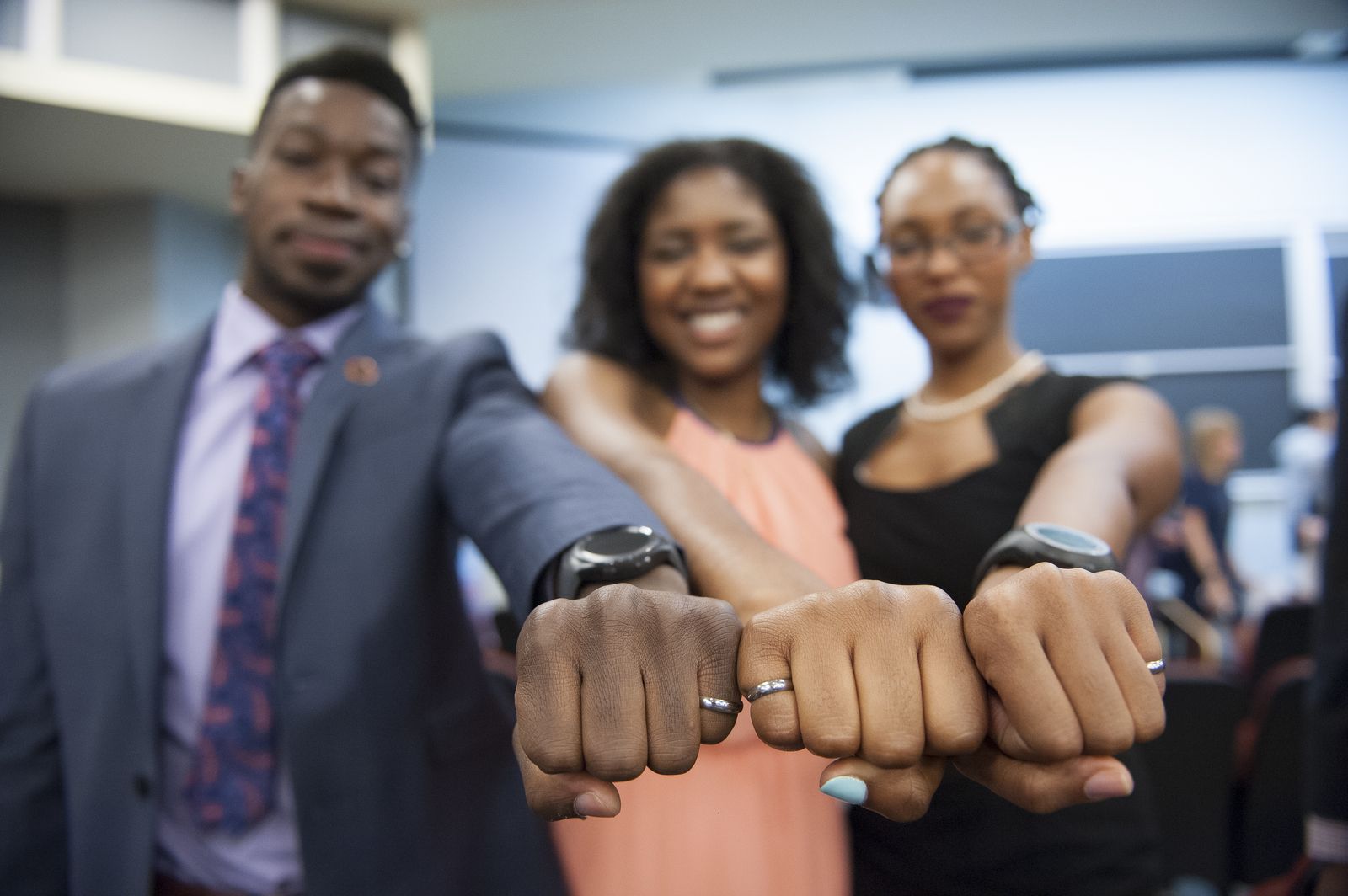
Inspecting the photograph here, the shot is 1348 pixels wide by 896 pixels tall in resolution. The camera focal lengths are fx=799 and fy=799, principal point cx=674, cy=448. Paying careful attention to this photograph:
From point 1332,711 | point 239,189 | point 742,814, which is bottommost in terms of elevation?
point 1332,711

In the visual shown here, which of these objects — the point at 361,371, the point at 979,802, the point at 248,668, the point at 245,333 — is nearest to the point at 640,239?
the point at 361,371

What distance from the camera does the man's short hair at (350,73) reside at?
3.03ft

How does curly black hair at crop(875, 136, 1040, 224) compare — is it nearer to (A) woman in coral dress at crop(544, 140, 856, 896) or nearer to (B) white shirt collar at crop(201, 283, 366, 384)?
(A) woman in coral dress at crop(544, 140, 856, 896)

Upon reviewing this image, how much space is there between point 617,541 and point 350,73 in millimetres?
788

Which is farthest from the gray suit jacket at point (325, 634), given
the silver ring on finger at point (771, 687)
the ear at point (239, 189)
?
the silver ring on finger at point (771, 687)

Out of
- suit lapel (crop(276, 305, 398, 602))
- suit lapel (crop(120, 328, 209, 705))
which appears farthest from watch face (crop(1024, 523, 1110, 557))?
suit lapel (crop(120, 328, 209, 705))

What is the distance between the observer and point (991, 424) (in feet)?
1.55

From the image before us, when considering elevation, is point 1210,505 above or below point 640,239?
below

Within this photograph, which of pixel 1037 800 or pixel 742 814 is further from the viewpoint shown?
pixel 742 814

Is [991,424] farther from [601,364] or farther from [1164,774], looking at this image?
[1164,774]

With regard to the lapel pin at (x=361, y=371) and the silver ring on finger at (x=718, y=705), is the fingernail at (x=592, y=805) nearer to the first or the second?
the silver ring on finger at (x=718, y=705)

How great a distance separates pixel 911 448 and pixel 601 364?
0.39 metres

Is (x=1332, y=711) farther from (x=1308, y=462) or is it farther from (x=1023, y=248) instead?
(x=1023, y=248)

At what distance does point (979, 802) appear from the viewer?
31 centimetres
